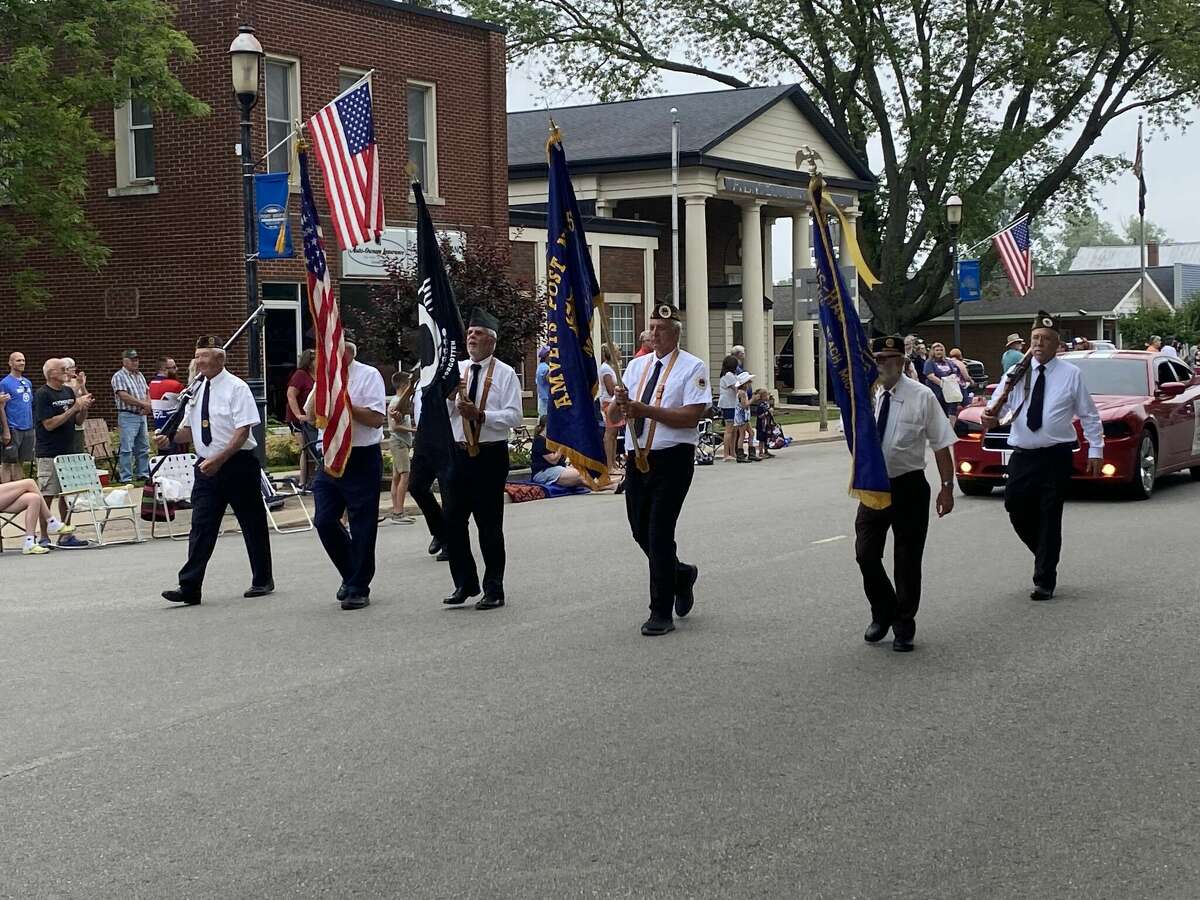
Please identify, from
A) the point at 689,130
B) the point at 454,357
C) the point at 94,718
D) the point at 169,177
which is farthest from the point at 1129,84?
the point at 94,718

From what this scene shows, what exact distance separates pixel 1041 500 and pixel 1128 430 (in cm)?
635

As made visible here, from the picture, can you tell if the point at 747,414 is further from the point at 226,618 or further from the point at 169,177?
the point at 226,618

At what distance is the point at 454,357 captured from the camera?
406 inches

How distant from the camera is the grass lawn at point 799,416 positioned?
1492 inches

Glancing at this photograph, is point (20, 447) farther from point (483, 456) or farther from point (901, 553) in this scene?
point (901, 553)

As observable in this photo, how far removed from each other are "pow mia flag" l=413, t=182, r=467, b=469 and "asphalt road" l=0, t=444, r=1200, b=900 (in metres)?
1.17

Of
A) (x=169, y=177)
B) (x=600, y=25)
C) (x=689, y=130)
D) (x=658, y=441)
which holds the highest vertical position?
(x=600, y=25)

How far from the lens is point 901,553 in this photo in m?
8.91

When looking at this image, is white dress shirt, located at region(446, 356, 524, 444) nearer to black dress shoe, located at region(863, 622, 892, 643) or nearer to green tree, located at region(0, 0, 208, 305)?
black dress shoe, located at region(863, 622, 892, 643)

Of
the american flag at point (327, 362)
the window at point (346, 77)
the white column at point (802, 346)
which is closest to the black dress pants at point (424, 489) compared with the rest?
the american flag at point (327, 362)

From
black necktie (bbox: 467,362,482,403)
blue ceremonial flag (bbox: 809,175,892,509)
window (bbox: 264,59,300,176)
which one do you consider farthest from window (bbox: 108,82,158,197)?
blue ceremonial flag (bbox: 809,175,892,509)

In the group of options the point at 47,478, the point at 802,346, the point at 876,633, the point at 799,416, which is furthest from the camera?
the point at 802,346

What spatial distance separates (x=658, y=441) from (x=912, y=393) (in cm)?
152

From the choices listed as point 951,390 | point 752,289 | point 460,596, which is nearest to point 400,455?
point 460,596
